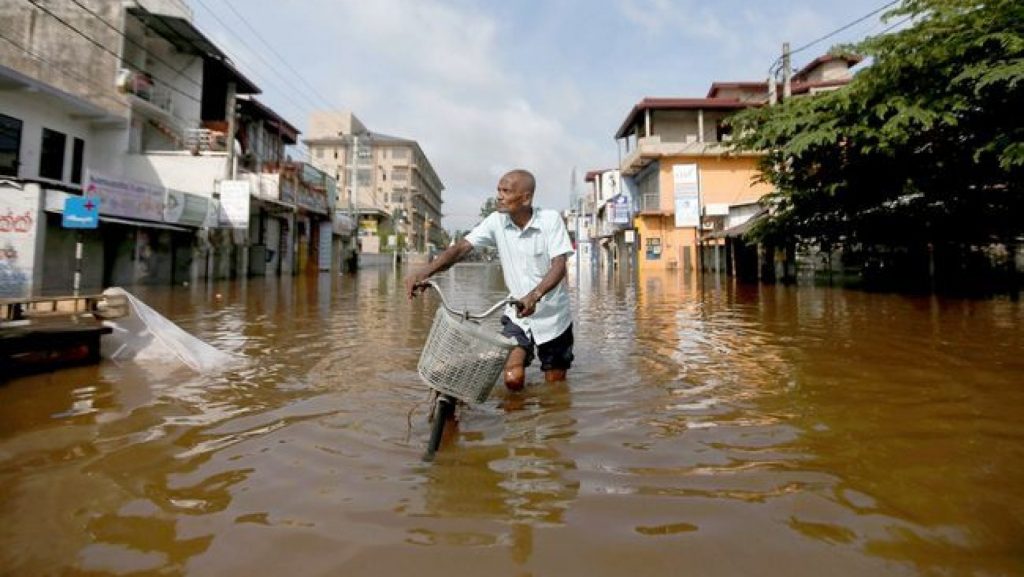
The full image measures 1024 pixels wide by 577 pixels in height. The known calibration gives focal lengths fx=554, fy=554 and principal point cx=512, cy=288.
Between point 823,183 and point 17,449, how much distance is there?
17.6 metres

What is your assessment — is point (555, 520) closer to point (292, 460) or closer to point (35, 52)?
point (292, 460)

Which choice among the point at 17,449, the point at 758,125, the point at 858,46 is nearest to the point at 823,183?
the point at 758,125

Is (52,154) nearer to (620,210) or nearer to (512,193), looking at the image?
(512,193)

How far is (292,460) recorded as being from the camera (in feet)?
8.87

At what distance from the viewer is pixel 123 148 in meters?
21.1

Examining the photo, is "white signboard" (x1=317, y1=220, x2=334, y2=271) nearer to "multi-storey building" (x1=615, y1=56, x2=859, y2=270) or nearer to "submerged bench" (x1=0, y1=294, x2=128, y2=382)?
"multi-storey building" (x1=615, y1=56, x2=859, y2=270)

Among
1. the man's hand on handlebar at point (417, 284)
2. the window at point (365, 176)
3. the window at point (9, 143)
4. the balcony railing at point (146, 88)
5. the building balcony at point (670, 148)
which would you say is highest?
the window at point (365, 176)

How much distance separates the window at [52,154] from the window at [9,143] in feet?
3.23

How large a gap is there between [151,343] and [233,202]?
61.0ft

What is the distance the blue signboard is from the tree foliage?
17.9 meters

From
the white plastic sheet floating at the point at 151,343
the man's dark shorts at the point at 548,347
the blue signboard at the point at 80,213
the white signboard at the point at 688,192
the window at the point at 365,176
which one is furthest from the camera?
the window at the point at 365,176

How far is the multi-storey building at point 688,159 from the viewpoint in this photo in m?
35.5

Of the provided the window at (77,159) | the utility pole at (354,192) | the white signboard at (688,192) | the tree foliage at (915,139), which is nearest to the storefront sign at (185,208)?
the window at (77,159)

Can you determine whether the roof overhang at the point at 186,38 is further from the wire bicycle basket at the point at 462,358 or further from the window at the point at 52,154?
the wire bicycle basket at the point at 462,358
